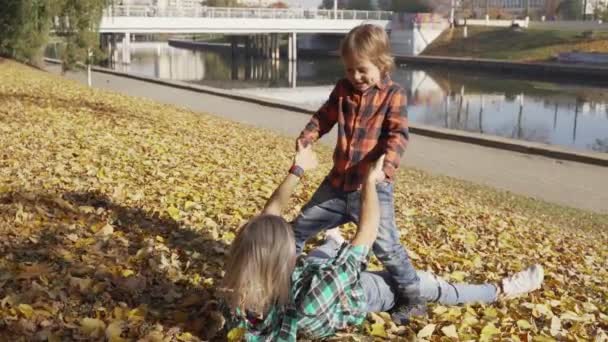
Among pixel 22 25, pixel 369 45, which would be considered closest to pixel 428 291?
pixel 369 45

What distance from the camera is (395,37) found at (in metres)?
60.2

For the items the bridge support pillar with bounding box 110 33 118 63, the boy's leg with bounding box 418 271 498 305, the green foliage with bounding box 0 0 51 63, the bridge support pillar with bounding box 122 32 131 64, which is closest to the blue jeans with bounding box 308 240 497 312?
the boy's leg with bounding box 418 271 498 305

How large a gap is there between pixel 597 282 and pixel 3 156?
5.55 metres

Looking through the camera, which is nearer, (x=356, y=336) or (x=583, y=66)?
(x=356, y=336)

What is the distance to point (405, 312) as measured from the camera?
11.4 ft

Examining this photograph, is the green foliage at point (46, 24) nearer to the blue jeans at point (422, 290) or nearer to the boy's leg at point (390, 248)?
the blue jeans at point (422, 290)

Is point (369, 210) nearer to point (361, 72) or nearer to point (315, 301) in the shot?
point (315, 301)

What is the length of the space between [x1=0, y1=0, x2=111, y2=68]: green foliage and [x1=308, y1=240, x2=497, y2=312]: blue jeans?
13.8m

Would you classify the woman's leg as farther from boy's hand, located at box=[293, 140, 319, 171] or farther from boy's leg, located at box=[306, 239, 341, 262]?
boy's hand, located at box=[293, 140, 319, 171]

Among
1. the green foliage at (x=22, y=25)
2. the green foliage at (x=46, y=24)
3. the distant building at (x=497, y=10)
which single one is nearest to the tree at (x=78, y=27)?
the green foliage at (x=46, y=24)

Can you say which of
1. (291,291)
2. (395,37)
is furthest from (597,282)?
(395,37)

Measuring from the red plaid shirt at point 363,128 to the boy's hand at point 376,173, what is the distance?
0.53 feet

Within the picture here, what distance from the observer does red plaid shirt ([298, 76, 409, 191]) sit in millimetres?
3285

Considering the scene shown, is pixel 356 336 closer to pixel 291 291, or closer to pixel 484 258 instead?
pixel 291 291
